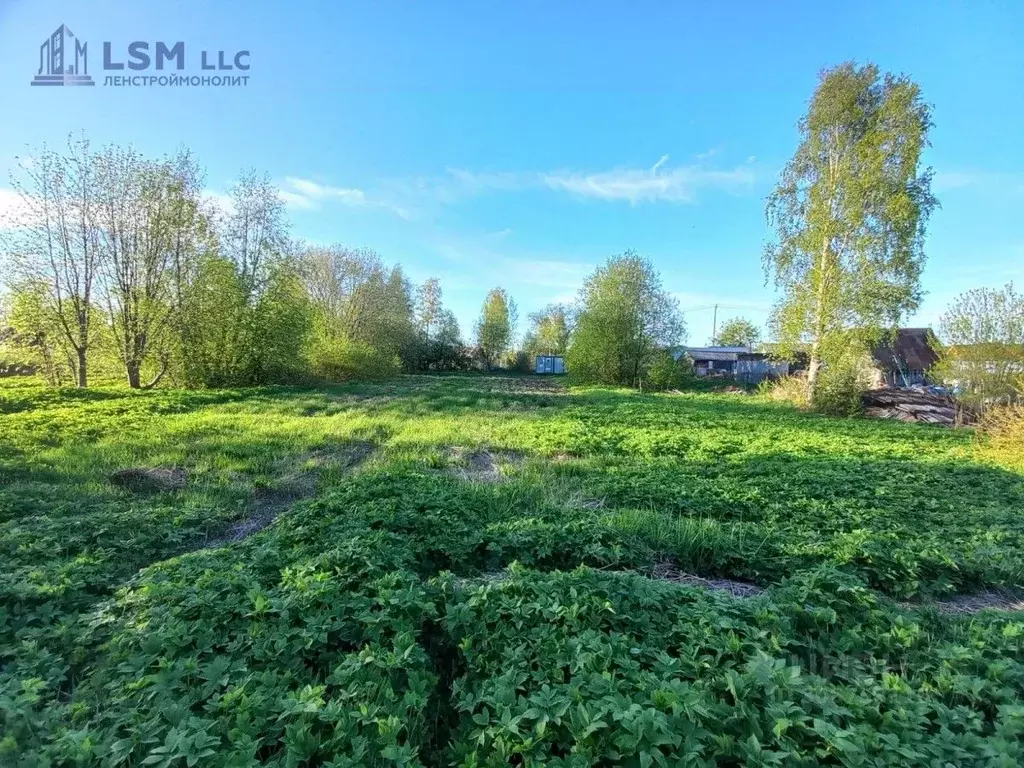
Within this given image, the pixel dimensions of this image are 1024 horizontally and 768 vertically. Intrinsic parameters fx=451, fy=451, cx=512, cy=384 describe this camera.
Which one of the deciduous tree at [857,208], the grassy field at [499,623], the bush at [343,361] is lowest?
the grassy field at [499,623]

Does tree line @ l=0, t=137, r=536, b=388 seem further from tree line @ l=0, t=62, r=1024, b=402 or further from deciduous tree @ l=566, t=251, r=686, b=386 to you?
deciduous tree @ l=566, t=251, r=686, b=386

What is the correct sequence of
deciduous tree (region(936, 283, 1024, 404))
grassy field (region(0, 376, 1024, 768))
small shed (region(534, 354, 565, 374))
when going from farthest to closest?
small shed (region(534, 354, 565, 374)) < deciduous tree (region(936, 283, 1024, 404)) < grassy field (region(0, 376, 1024, 768))

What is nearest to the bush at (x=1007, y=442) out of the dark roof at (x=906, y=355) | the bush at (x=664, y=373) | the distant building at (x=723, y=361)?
the bush at (x=664, y=373)

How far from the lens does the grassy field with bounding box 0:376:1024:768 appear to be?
183 centimetres

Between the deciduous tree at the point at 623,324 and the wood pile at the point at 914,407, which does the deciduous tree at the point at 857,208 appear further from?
the deciduous tree at the point at 623,324

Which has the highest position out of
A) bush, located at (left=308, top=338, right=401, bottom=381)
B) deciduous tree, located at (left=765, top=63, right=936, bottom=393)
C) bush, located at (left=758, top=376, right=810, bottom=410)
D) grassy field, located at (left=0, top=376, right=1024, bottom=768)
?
deciduous tree, located at (left=765, top=63, right=936, bottom=393)

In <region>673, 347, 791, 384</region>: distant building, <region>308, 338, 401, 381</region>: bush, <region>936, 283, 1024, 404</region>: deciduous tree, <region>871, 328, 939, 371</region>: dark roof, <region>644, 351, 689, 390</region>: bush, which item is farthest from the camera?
<region>673, 347, 791, 384</region>: distant building

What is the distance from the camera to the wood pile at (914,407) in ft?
53.2

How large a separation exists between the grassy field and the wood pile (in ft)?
41.9

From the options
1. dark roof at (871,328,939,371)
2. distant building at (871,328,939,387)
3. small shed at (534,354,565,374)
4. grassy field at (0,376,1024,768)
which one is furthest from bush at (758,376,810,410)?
small shed at (534,354,565,374)

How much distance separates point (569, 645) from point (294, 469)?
6.29 meters

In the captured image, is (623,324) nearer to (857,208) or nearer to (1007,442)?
(857,208)

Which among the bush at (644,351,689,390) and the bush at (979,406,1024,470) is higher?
the bush at (644,351,689,390)

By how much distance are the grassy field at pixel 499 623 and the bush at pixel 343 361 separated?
20.8 m
